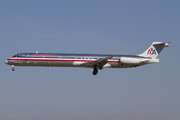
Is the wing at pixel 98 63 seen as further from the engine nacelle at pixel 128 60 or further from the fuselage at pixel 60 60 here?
the engine nacelle at pixel 128 60

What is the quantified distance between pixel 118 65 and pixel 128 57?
2192 mm

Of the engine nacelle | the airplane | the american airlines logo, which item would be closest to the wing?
the airplane

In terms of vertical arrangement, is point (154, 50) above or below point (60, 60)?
above

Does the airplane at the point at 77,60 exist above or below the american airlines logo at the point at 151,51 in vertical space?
below

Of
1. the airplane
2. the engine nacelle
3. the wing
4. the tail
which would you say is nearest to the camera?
Result: the wing

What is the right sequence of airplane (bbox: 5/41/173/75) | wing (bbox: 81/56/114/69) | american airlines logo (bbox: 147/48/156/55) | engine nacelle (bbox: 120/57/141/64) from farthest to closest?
american airlines logo (bbox: 147/48/156/55)
engine nacelle (bbox: 120/57/141/64)
airplane (bbox: 5/41/173/75)
wing (bbox: 81/56/114/69)

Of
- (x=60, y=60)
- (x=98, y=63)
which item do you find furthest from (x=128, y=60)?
(x=60, y=60)

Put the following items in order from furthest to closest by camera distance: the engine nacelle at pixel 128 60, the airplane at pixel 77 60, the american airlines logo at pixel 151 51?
1. the american airlines logo at pixel 151 51
2. the engine nacelle at pixel 128 60
3. the airplane at pixel 77 60

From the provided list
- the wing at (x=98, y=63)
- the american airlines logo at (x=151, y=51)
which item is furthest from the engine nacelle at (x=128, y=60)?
the american airlines logo at (x=151, y=51)

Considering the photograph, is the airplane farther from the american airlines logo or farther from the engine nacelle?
the american airlines logo

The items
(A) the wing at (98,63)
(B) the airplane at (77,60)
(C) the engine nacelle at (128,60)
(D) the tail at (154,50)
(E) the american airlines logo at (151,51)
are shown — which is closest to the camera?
(A) the wing at (98,63)

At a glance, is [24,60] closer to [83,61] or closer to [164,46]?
[83,61]

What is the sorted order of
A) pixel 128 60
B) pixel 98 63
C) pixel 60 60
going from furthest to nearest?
pixel 128 60 → pixel 98 63 → pixel 60 60

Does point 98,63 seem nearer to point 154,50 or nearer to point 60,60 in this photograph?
point 60,60
